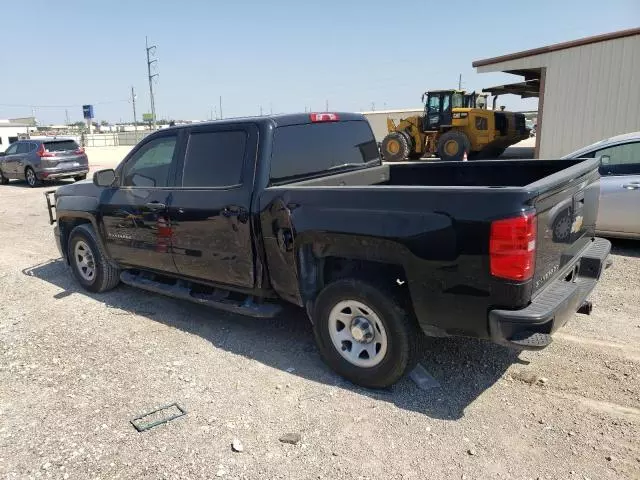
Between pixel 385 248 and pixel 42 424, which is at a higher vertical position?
pixel 385 248

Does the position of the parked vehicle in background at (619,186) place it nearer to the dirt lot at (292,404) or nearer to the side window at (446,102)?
the dirt lot at (292,404)

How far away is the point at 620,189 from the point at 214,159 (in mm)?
5318

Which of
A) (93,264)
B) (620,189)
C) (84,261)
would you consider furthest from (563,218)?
(84,261)

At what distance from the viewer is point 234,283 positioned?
438 centimetres

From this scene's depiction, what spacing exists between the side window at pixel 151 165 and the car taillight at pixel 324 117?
1332mm

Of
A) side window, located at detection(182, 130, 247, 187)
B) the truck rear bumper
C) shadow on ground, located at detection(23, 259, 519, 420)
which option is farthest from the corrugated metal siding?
side window, located at detection(182, 130, 247, 187)

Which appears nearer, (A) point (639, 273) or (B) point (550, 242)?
(B) point (550, 242)

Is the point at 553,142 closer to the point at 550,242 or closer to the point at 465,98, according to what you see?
→ the point at 465,98

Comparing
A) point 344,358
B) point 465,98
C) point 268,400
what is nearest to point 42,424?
point 268,400

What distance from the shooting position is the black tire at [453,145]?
2016 cm

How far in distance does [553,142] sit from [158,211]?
46.8 feet

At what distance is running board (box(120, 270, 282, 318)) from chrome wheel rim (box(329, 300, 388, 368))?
739 millimetres

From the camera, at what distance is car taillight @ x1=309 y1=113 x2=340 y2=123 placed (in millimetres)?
4520

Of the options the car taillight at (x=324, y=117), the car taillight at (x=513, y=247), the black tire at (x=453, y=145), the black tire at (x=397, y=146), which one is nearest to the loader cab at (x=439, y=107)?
the black tire at (x=453, y=145)
